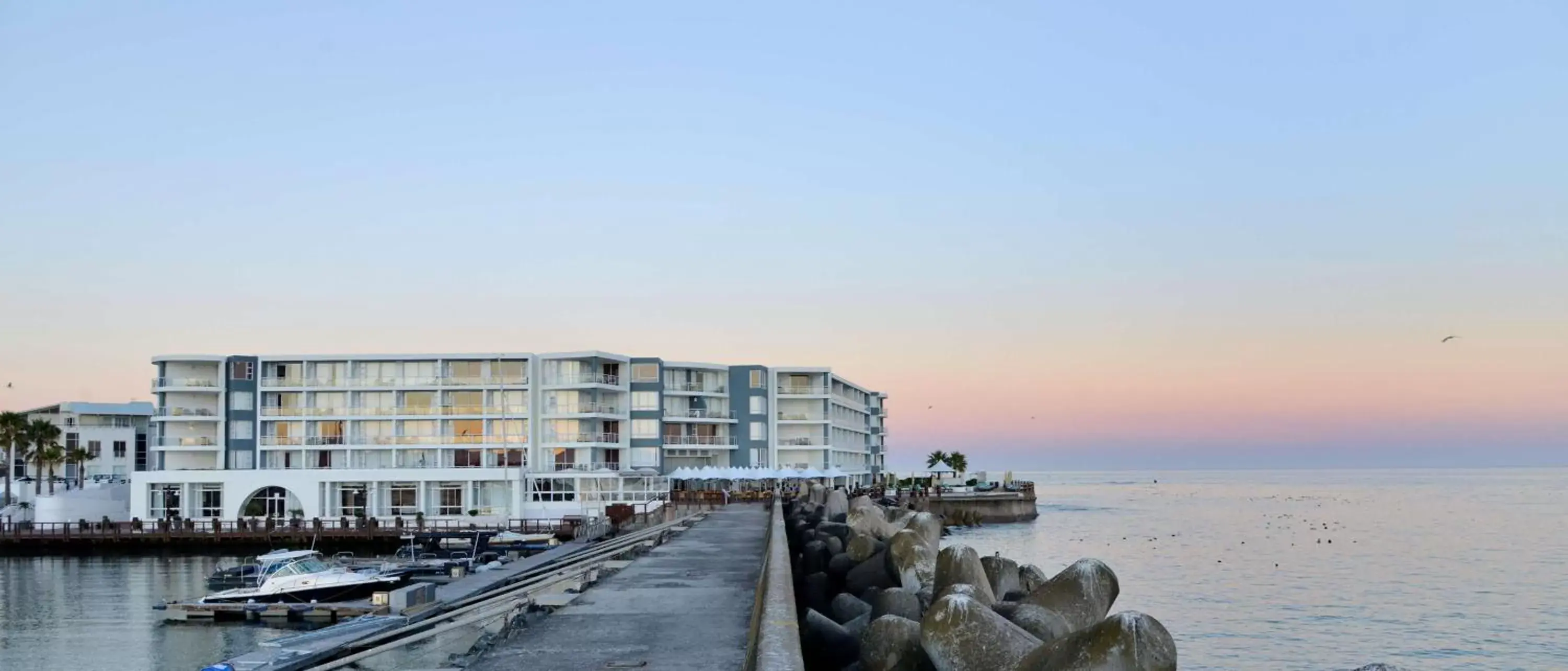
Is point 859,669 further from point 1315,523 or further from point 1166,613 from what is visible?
point 1315,523

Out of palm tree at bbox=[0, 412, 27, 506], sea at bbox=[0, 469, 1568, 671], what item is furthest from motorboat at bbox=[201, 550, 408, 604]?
palm tree at bbox=[0, 412, 27, 506]

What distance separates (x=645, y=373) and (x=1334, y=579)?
160ft

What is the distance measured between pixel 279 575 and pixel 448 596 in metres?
12.6

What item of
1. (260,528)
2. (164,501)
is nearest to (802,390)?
(260,528)

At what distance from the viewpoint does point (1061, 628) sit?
16234mm

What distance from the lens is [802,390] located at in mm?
96875

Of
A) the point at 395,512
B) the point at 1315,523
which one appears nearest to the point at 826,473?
the point at 395,512

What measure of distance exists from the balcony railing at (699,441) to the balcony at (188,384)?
97.5 ft

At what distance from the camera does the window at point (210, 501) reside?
80.8m

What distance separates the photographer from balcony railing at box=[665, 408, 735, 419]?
9181 cm

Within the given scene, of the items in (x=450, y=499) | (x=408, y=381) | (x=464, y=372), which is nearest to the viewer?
(x=450, y=499)

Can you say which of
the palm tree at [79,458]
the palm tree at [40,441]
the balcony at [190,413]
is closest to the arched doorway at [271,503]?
the balcony at [190,413]

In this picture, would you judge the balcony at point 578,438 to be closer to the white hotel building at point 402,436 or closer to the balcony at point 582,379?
the white hotel building at point 402,436

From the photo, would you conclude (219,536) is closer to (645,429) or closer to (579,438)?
(579,438)
